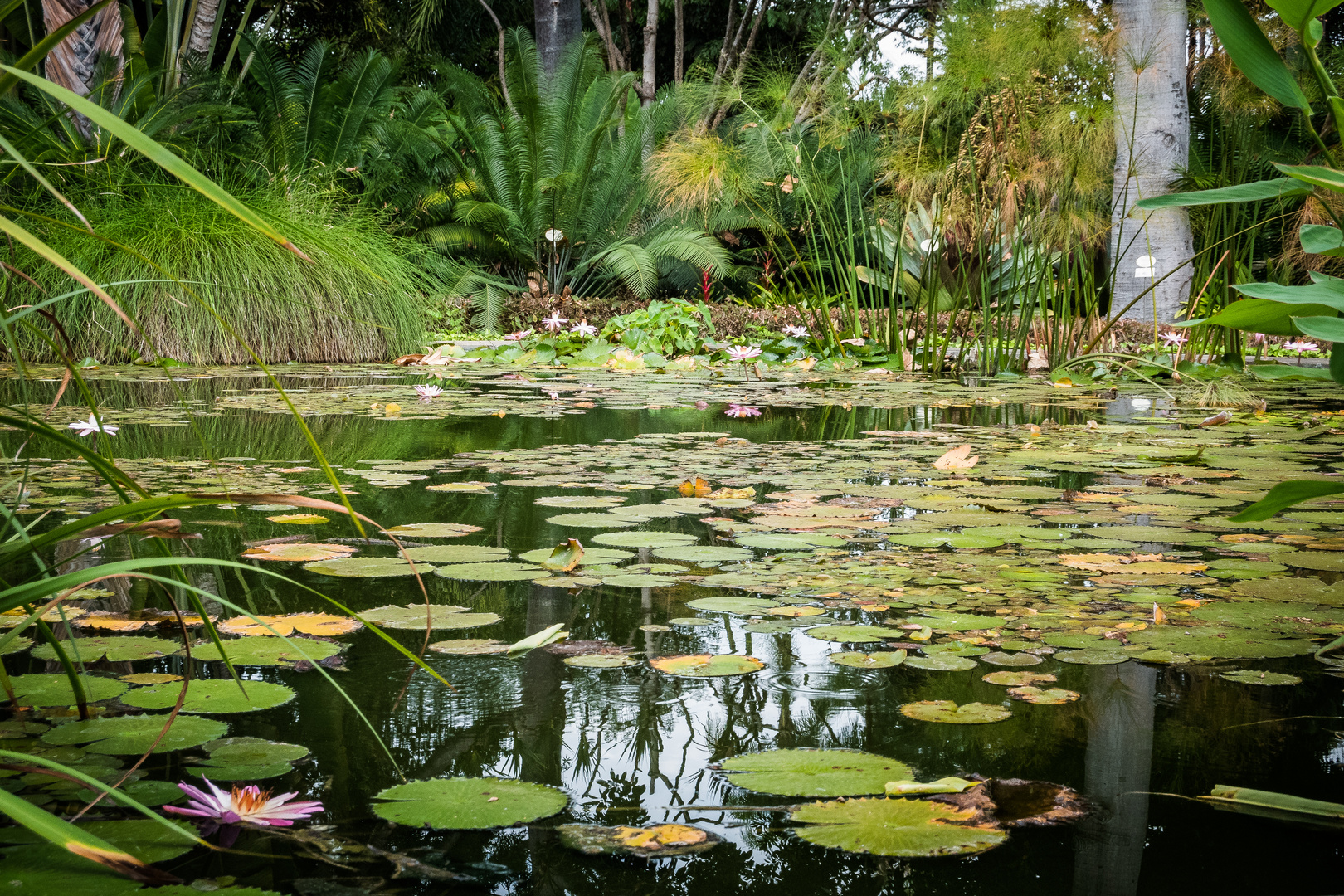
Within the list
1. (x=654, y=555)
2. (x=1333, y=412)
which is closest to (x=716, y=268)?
(x=1333, y=412)

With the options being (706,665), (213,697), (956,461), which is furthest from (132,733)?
(956,461)

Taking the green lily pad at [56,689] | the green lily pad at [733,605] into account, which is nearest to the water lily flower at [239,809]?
the green lily pad at [56,689]

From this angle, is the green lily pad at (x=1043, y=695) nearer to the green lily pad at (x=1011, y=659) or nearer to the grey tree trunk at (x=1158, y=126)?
the green lily pad at (x=1011, y=659)

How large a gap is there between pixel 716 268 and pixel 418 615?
8.71m

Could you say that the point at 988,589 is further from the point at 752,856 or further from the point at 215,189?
the point at 215,189

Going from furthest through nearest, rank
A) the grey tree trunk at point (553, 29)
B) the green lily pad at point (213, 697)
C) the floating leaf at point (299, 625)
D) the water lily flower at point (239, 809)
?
the grey tree trunk at point (553, 29) < the floating leaf at point (299, 625) < the green lily pad at point (213, 697) < the water lily flower at point (239, 809)

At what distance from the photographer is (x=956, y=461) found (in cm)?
239

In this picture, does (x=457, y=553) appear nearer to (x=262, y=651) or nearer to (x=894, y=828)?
(x=262, y=651)

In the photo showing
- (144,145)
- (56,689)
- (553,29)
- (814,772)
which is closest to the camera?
(144,145)

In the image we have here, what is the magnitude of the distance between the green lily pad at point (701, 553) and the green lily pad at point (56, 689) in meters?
0.77

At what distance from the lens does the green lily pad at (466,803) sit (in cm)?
71

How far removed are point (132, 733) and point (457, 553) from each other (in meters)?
0.68

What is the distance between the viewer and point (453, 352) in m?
6.69

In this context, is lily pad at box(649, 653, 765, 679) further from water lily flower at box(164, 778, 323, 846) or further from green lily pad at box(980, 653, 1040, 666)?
water lily flower at box(164, 778, 323, 846)
